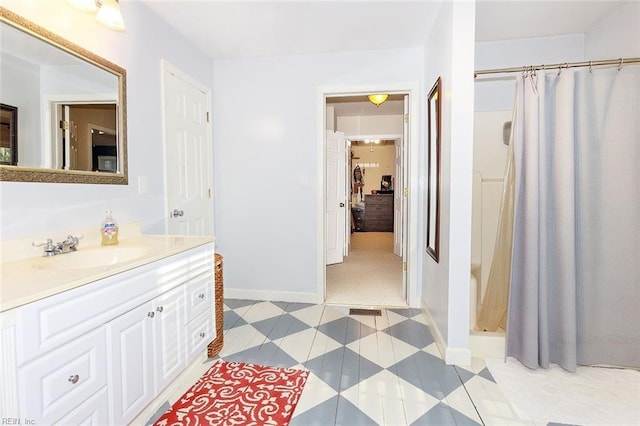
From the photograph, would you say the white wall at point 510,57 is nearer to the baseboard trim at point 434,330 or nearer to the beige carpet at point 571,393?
the baseboard trim at point 434,330

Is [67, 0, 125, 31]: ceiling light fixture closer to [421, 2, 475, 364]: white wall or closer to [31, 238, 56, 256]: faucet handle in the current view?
[31, 238, 56, 256]: faucet handle

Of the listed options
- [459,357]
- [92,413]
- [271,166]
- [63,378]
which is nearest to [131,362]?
[92,413]

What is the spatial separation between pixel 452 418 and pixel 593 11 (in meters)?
3.14

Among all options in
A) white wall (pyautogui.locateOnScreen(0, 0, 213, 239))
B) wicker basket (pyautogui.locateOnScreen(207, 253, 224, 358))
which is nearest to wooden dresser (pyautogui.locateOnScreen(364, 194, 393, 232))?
white wall (pyautogui.locateOnScreen(0, 0, 213, 239))

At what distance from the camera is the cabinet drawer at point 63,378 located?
1012 millimetres

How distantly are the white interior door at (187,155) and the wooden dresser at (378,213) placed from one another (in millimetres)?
6522

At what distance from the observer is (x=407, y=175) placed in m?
3.23

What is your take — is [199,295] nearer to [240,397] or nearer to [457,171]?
[240,397]

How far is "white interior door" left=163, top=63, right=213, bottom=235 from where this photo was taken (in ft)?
8.76

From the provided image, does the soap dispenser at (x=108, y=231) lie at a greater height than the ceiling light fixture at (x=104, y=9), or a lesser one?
lesser

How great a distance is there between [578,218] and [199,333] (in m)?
2.52

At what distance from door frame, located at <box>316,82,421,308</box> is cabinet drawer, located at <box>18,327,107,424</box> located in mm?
2235

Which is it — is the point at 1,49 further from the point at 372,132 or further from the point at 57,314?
the point at 372,132

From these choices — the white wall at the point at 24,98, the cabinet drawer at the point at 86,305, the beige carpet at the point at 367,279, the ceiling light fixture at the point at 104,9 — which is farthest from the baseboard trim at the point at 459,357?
the ceiling light fixture at the point at 104,9
